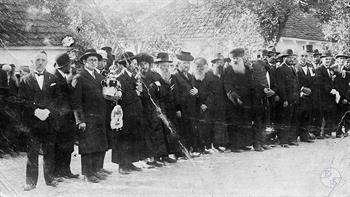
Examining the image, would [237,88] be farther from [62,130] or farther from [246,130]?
[62,130]

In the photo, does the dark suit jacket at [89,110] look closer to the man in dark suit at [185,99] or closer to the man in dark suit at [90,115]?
the man in dark suit at [90,115]

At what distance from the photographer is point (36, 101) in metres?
5.97

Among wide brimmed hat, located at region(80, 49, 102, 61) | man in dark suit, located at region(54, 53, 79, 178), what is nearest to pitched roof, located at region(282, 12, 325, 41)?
wide brimmed hat, located at region(80, 49, 102, 61)

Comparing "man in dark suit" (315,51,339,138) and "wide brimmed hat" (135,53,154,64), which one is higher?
"wide brimmed hat" (135,53,154,64)

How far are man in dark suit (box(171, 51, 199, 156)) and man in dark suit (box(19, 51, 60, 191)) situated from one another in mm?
2563

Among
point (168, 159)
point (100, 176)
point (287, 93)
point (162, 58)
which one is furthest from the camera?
point (287, 93)

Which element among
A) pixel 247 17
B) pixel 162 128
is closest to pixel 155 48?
pixel 162 128

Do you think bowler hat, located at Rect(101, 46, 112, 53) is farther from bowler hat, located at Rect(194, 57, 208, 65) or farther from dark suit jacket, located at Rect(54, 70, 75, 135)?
bowler hat, located at Rect(194, 57, 208, 65)

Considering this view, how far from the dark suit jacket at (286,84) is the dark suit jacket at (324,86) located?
3.10 ft

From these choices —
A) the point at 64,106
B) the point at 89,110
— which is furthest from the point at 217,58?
the point at 64,106

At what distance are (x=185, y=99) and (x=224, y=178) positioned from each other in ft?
6.86

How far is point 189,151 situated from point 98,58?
260 centimetres

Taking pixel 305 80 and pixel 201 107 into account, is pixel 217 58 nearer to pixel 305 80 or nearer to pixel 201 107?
pixel 201 107

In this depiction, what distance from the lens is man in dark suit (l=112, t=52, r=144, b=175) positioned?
287 inches
